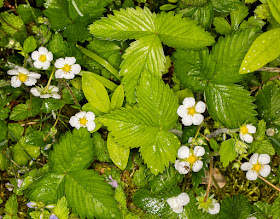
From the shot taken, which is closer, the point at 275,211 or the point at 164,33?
the point at 164,33

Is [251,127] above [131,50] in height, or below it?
below

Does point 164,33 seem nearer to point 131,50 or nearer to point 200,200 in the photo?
point 131,50

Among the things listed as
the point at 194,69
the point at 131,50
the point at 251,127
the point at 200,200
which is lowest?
the point at 200,200

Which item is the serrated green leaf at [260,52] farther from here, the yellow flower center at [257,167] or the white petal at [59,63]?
the white petal at [59,63]

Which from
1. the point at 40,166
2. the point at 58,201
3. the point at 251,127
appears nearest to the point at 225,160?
the point at 251,127

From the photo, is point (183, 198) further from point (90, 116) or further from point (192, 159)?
point (90, 116)

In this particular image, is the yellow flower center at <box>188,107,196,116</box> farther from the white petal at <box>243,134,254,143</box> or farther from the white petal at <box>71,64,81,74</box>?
the white petal at <box>71,64,81,74</box>

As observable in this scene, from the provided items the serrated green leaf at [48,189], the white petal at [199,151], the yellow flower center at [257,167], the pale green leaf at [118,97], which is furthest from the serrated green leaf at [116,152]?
the yellow flower center at [257,167]

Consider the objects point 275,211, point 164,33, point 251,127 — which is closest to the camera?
point 251,127
